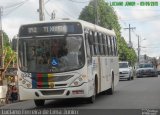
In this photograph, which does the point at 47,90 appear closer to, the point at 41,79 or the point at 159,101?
the point at 41,79

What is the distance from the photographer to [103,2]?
84625 mm

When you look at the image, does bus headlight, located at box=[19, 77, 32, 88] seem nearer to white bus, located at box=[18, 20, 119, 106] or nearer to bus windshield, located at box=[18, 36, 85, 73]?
white bus, located at box=[18, 20, 119, 106]

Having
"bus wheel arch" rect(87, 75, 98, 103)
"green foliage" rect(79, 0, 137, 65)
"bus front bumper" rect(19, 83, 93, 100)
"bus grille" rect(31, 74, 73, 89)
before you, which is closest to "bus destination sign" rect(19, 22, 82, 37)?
"bus grille" rect(31, 74, 73, 89)

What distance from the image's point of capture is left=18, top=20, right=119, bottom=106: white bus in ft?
64.6

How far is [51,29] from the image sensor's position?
2020 cm

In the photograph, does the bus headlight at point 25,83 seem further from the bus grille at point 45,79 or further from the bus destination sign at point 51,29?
the bus destination sign at point 51,29

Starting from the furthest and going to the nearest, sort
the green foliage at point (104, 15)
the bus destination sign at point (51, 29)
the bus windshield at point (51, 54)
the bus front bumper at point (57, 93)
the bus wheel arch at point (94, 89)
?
the green foliage at point (104, 15) < the bus wheel arch at point (94, 89) < the bus destination sign at point (51, 29) < the bus windshield at point (51, 54) < the bus front bumper at point (57, 93)

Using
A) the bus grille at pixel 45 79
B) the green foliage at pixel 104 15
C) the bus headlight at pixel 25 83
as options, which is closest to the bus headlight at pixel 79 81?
the bus grille at pixel 45 79

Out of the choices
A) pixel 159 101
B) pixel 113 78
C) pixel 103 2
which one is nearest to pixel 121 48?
pixel 103 2

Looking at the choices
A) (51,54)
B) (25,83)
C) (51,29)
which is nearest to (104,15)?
(51,29)

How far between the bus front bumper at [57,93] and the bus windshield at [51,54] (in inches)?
26.6

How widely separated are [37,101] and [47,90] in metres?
1.86

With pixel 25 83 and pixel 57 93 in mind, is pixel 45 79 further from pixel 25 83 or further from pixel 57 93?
pixel 25 83

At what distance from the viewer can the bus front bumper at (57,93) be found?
19656mm
